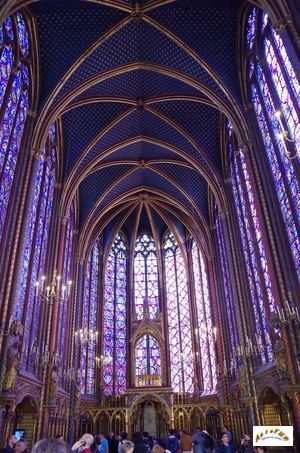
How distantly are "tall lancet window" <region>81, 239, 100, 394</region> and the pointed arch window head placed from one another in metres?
3.08

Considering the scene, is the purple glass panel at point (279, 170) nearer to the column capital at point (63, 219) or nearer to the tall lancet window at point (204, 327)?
the column capital at point (63, 219)

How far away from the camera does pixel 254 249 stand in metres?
16.0

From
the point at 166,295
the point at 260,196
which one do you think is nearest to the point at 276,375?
the point at 260,196

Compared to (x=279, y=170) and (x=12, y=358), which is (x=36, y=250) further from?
(x=279, y=170)

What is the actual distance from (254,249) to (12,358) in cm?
1010

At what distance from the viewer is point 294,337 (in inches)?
461

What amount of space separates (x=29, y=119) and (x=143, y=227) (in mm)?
16952

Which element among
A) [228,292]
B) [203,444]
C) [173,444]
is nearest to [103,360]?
[228,292]

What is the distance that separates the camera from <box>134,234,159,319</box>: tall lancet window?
1123 inches

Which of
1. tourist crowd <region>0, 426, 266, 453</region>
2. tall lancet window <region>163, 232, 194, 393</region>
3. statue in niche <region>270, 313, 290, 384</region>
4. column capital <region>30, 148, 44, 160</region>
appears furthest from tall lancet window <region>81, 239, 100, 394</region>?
statue in niche <region>270, 313, 290, 384</region>

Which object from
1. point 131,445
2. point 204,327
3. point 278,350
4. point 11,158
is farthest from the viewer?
point 204,327

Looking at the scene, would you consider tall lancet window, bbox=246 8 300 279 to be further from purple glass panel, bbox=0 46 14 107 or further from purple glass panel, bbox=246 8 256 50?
purple glass panel, bbox=0 46 14 107

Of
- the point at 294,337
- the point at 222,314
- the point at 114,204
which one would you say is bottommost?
the point at 294,337

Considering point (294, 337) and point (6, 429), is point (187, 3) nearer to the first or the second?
point (294, 337)
